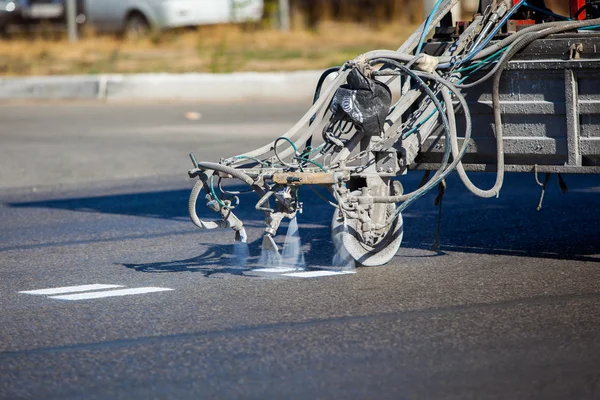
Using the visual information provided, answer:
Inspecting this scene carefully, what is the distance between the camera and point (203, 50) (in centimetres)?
2320

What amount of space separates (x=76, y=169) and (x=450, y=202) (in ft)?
14.3

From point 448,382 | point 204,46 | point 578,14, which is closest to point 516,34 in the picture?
point 578,14

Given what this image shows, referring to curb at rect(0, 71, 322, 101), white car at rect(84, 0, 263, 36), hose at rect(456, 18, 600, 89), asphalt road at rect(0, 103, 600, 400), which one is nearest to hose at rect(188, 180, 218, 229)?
asphalt road at rect(0, 103, 600, 400)

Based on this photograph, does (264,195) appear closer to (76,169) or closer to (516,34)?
(516,34)

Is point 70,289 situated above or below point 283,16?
below

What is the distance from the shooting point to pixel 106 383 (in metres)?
5.02

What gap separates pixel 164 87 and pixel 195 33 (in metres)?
8.87

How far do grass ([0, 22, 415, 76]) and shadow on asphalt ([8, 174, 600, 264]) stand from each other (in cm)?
940

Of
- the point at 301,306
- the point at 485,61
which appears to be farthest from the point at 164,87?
the point at 301,306

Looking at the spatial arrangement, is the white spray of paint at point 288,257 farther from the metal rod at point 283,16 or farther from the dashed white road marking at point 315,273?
the metal rod at point 283,16

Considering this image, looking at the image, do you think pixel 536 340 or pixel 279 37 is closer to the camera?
pixel 536 340

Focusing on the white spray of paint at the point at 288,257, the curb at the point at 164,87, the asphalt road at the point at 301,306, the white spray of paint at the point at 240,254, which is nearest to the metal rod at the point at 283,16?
the curb at the point at 164,87

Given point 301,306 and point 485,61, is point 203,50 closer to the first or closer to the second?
point 485,61

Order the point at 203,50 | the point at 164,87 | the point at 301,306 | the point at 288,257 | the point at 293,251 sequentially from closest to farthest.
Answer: the point at 301,306
the point at 288,257
the point at 293,251
the point at 164,87
the point at 203,50
